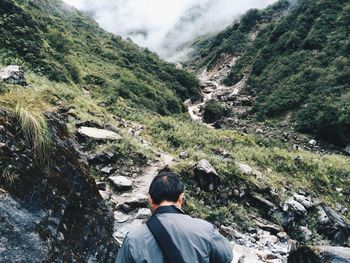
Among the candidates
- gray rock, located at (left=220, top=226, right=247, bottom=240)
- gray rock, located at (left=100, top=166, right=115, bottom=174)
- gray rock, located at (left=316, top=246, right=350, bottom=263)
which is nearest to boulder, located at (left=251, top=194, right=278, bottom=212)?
gray rock, located at (left=220, top=226, right=247, bottom=240)

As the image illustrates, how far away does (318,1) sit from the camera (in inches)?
2266

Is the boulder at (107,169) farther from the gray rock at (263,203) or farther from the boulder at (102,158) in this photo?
the gray rock at (263,203)

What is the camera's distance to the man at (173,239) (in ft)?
8.38

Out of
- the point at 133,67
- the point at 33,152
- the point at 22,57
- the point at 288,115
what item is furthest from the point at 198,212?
the point at 133,67

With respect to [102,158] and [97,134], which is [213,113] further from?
[102,158]

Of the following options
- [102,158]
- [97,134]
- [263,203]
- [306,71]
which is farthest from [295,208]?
A: [306,71]

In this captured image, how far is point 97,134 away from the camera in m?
12.7

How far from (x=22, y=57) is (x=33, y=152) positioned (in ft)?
65.1

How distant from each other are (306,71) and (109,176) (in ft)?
129

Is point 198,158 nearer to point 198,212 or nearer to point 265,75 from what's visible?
point 198,212

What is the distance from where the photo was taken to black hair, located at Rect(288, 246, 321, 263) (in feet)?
19.5

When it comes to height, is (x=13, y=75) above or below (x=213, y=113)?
below

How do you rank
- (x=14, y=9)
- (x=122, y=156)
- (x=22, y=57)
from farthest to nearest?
(x=14, y=9) < (x=22, y=57) < (x=122, y=156)

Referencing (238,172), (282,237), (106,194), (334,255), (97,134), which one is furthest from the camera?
(238,172)
